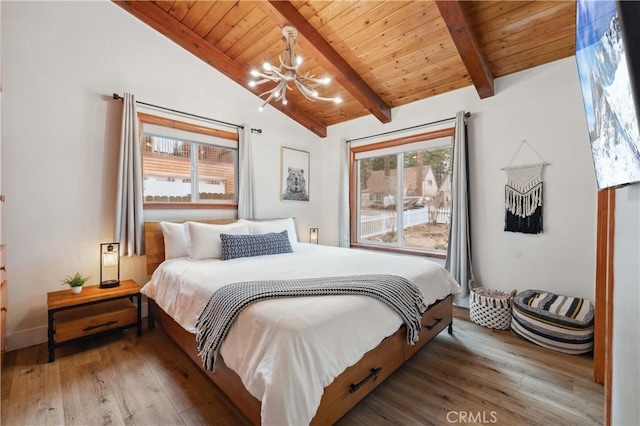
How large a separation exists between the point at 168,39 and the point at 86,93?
113 cm

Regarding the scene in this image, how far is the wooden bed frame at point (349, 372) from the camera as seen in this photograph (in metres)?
1.35

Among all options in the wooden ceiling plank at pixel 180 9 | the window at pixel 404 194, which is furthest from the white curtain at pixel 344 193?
the wooden ceiling plank at pixel 180 9

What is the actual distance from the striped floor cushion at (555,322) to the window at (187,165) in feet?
11.1

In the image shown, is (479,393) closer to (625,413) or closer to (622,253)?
(625,413)

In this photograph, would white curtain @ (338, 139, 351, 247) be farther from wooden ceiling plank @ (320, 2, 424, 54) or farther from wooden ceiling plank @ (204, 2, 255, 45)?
wooden ceiling plank @ (204, 2, 255, 45)

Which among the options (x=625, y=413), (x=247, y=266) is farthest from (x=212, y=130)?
(x=625, y=413)

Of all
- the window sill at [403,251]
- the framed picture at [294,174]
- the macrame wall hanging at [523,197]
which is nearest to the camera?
the macrame wall hanging at [523,197]

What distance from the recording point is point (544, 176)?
2.77 metres

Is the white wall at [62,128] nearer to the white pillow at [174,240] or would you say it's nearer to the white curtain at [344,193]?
the white pillow at [174,240]

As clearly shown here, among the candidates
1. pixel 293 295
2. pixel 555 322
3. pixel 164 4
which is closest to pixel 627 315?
pixel 293 295

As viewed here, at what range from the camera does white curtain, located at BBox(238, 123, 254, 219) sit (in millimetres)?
3654

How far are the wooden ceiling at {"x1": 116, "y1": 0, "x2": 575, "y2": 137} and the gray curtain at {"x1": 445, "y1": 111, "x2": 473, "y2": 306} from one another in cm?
55

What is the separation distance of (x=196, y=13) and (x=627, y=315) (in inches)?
158

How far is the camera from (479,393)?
178 centimetres
